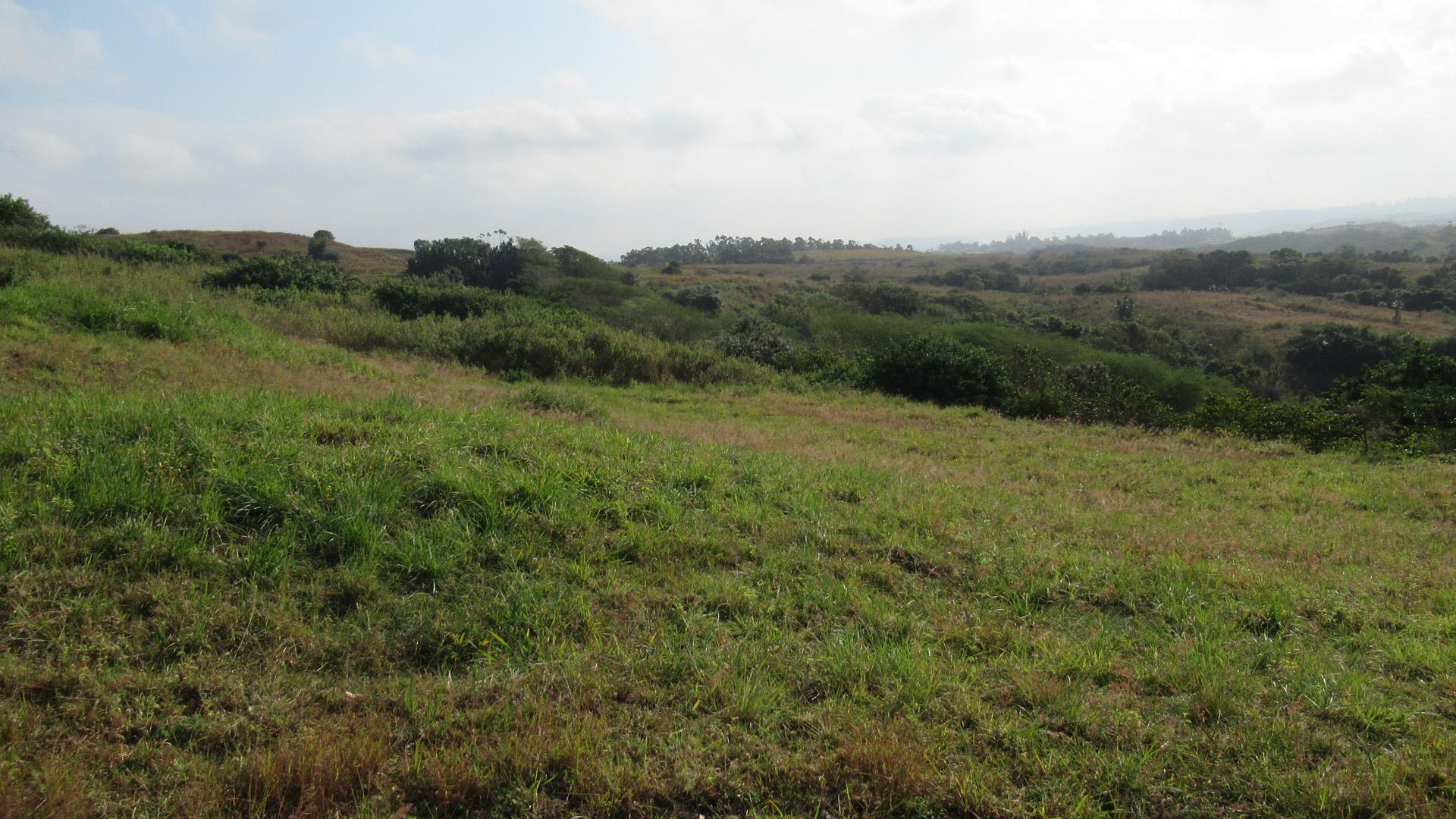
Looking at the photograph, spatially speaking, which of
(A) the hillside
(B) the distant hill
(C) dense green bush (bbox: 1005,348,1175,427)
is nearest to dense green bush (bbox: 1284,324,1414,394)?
(C) dense green bush (bbox: 1005,348,1175,427)

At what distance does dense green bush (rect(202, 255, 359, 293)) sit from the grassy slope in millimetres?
16793

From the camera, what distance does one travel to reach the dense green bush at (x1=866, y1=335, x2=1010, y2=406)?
17297mm

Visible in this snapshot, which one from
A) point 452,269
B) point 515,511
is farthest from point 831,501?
point 452,269

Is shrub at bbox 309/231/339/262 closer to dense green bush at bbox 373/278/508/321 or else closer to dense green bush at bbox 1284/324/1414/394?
dense green bush at bbox 373/278/508/321

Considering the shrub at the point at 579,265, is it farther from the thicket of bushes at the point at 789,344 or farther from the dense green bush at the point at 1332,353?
the dense green bush at the point at 1332,353

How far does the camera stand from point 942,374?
57.5 feet

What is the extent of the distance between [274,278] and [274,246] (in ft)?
91.9

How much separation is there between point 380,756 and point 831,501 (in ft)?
12.9

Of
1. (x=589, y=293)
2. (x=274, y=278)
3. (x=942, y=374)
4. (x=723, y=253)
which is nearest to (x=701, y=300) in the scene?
Answer: (x=589, y=293)

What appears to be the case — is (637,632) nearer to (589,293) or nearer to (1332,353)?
(589,293)

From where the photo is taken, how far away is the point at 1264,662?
364cm

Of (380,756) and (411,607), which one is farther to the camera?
(411,607)

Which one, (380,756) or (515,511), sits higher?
(515,511)

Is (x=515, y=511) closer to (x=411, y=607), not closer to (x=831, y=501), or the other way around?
(x=411, y=607)
